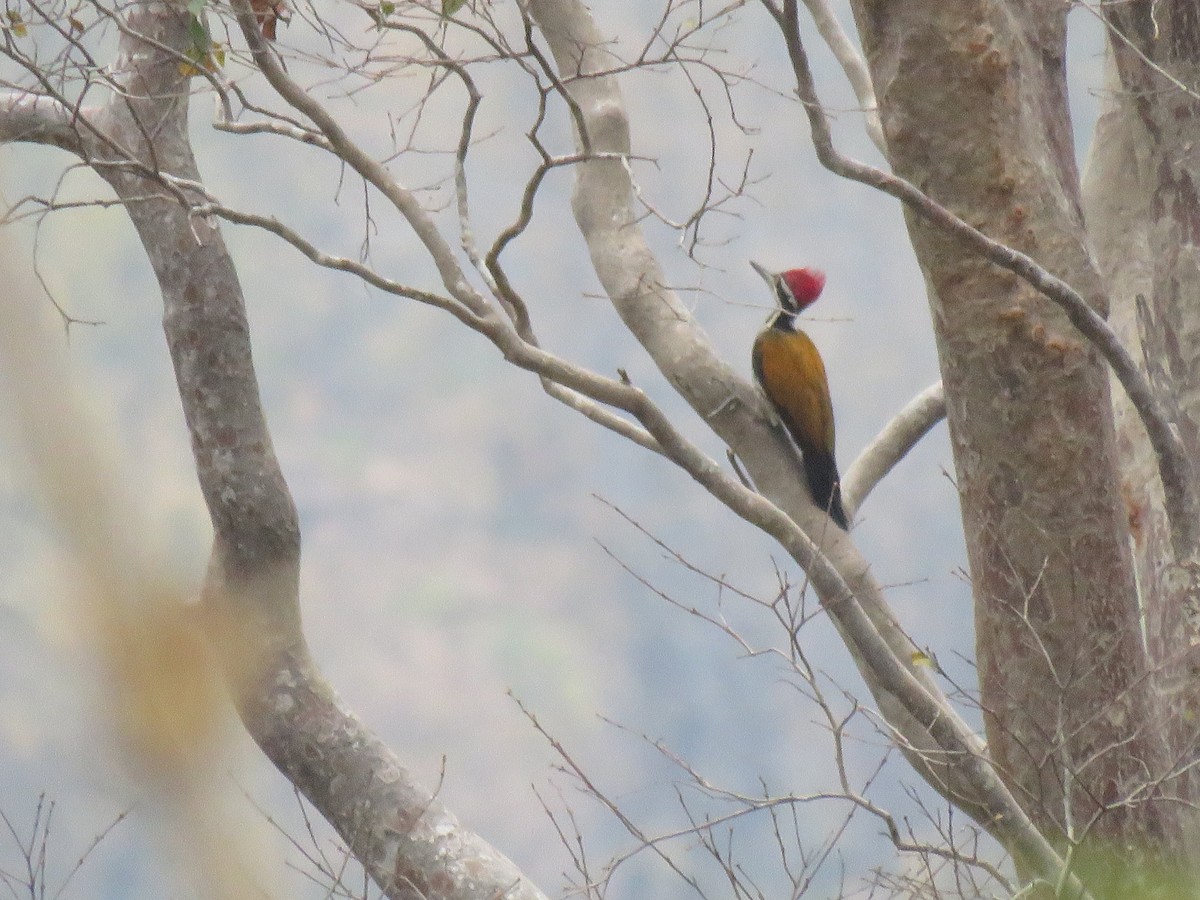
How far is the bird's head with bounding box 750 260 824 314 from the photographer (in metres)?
4.52

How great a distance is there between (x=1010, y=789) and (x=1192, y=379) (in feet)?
4.02

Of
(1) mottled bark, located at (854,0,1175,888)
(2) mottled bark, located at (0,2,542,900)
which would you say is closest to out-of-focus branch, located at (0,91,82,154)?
(2) mottled bark, located at (0,2,542,900)

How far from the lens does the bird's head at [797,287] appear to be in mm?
4520

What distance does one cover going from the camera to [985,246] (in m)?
2.15

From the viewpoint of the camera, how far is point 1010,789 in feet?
8.48

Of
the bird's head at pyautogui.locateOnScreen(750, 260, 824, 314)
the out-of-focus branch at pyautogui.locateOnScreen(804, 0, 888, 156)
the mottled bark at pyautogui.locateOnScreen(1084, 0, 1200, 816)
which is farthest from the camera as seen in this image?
the bird's head at pyautogui.locateOnScreen(750, 260, 824, 314)

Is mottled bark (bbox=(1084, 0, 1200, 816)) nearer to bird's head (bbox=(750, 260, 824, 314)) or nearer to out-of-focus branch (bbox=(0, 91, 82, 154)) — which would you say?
bird's head (bbox=(750, 260, 824, 314))

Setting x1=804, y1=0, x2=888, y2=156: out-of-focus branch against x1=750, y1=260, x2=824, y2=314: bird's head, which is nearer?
x1=804, y1=0, x2=888, y2=156: out-of-focus branch

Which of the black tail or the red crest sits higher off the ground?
the red crest

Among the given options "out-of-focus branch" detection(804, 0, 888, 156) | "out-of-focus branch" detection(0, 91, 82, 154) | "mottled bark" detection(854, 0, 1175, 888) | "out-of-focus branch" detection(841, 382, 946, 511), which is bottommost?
"out-of-focus branch" detection(0, 91, 82, 154)

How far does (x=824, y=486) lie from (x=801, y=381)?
0.82 m

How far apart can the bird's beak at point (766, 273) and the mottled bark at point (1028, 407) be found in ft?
7.03

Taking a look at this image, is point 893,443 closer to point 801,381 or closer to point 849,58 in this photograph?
point 801,381

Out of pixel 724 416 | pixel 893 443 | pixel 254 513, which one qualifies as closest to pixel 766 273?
pixel 893 443
